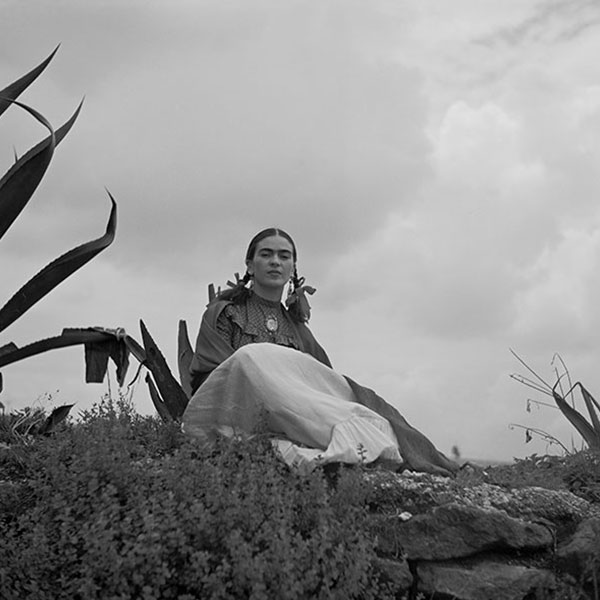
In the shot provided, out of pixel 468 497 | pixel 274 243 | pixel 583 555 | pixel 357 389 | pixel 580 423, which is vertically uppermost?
pixel 274 243

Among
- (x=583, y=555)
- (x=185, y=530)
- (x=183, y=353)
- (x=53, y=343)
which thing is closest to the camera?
(x=185, y=530)

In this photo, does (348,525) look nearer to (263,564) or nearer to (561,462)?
(263,564)

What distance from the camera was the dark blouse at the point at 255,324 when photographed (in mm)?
5941

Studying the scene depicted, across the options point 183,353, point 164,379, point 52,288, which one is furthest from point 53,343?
point 183,353

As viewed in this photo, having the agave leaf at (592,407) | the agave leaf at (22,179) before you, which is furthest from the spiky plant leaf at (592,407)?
the agave leaf at (22,179)

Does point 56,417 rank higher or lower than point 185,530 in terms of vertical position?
higher

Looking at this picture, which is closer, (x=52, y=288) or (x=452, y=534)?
(x=452, y=534)

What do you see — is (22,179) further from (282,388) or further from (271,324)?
(282,388)

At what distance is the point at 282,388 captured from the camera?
514 cm

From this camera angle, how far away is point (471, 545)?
4531 millimetres

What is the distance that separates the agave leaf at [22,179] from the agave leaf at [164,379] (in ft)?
Answer: 4.14

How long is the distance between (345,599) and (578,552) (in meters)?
1.47

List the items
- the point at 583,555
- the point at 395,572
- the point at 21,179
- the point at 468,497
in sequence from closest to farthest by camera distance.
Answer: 1. the point at 395,572
2. the point at 583,555
3. the point at 468,497
4. the point at 21,179

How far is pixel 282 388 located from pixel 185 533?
146cm
